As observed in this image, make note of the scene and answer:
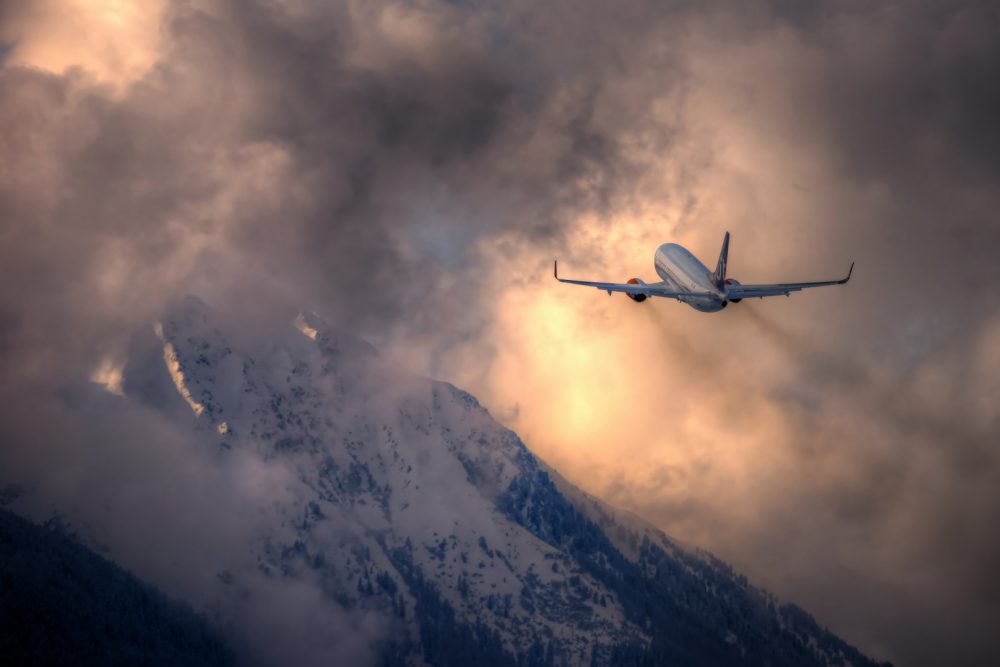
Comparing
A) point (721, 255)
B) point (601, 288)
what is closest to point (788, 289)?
point (721, 255)

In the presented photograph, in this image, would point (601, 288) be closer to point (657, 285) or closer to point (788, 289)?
point (657, 285)

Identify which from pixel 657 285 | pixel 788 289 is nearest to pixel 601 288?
pixel 657 285

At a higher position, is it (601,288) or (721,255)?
(721,255)

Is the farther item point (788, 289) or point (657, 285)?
point (657, 285)

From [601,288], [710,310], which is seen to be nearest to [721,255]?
[710,310]

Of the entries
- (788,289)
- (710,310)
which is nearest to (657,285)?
(710,310)

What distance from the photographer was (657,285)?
197 m

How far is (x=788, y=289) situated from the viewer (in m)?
185

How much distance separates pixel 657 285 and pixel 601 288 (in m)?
14.6

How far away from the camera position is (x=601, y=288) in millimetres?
188750

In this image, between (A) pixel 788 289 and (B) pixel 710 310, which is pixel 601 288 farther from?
(A) pixel 788 289

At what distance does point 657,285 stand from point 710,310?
12.2m

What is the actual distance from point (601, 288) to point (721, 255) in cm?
2381
